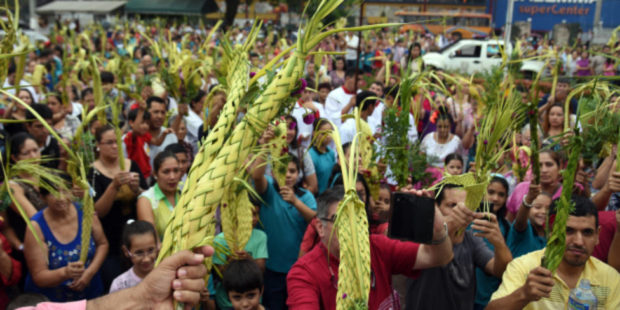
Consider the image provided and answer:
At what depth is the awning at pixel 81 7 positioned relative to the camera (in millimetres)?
34481

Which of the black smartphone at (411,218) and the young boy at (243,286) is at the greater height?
the black smartphone at (411,218)

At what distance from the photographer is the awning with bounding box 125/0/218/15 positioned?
107 ft

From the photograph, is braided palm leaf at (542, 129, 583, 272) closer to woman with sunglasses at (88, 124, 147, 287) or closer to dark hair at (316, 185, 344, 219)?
dark hair at (316, 185, 344, 219)

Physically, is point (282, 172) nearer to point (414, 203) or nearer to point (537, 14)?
point (414, 203)

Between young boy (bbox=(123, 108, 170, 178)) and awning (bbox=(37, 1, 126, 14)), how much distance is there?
32.9 meters

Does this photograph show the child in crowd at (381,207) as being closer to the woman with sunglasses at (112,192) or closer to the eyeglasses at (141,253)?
the eyeglasses at (141,253)

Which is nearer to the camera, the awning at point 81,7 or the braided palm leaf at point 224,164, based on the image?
the braided palm leaf at point 224,164

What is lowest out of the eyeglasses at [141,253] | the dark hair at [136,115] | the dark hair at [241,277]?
the dark hair at [241,277]

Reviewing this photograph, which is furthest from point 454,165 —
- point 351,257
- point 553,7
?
point 553,7

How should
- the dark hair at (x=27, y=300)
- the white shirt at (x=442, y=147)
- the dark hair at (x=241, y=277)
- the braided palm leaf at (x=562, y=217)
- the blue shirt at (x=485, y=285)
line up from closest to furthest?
the braided palm leaf at (x=562, y=217) < the dark hair at (x=27, y=300) < the dark hair at (x=241, y=277) < the blue shirt at (x=485, y=285) < the white shirt at (x=442, y=147)

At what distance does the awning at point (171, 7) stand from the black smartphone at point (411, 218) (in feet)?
106

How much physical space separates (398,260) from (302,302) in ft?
1.54

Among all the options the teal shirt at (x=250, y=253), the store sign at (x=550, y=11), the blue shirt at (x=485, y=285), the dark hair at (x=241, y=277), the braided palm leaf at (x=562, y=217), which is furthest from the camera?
the store sign at (x=550, y=11)

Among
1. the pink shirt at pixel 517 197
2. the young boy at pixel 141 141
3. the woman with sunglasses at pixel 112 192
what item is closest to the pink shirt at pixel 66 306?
the woman with sunglasses at pixel 112 192
